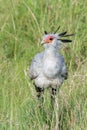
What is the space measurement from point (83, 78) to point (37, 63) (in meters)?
0.43

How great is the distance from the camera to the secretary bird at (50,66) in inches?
193

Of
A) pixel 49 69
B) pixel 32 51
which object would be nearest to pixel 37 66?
pixel 49 69

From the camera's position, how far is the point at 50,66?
16.1 ft

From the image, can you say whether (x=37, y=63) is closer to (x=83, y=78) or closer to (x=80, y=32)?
(x=83, y=78)

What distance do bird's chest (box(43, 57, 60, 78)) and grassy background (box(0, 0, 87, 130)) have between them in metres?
0.17

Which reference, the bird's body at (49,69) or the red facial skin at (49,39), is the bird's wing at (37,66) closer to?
the bird's body at (49,69)

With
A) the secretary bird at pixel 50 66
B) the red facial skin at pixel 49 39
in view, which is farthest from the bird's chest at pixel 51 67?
the red facial skin at pixel 49 39

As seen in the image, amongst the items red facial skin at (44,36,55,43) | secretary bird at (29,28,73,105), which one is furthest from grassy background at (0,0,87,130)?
red facial skin at (44,36,55,43)

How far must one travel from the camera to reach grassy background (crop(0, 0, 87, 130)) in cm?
478

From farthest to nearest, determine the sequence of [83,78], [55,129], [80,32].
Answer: [80,32] < [83,78] < [55,129]

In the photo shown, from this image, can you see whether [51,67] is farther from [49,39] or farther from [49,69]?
[49,39]

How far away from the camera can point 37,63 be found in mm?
5043

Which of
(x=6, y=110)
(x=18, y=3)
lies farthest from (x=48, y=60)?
(x=18, y=3)

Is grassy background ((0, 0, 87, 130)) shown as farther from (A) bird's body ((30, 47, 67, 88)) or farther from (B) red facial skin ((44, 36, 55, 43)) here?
(B) red facial skin ((44, 36, 55, 43))
